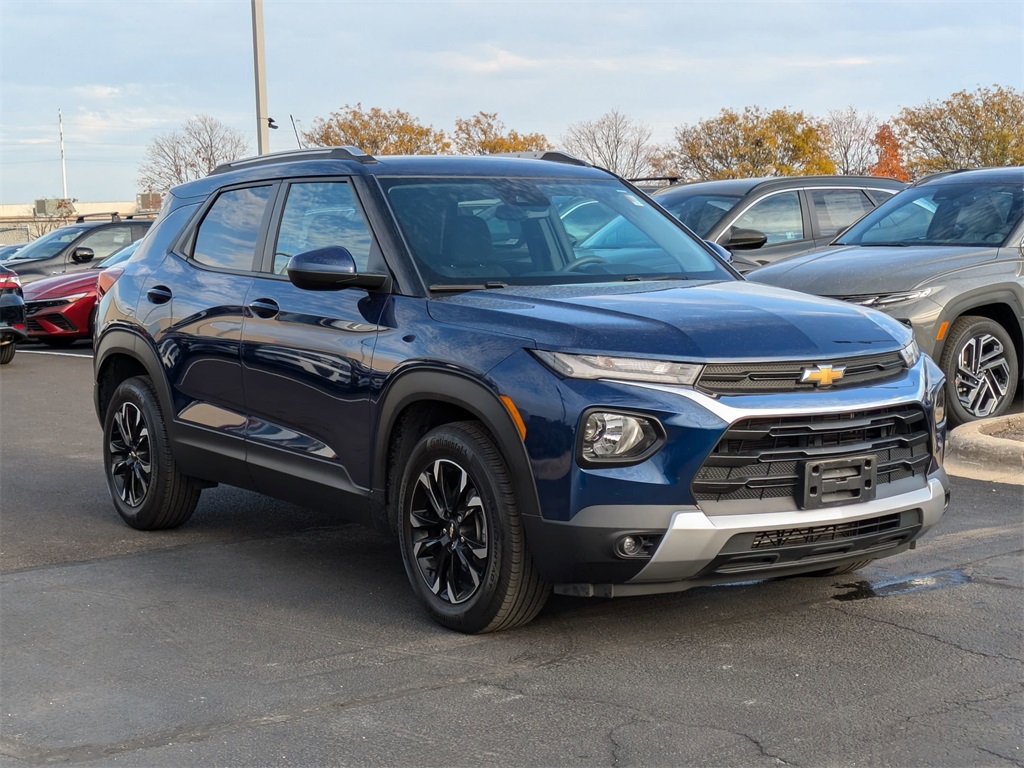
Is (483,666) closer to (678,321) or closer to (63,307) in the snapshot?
(678,321)

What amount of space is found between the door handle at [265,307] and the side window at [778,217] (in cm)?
703

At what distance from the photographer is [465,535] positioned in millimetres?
4926

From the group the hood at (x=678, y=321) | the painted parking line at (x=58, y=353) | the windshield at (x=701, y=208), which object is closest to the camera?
the hood at (x=678, y=321)

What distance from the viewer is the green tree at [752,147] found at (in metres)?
43.0

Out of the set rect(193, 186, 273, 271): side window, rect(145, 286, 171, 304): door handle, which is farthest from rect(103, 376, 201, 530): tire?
rect(193, 186, 273, 271): side window

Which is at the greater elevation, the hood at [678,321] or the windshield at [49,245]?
the hood at [678,321]

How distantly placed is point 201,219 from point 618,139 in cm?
4165

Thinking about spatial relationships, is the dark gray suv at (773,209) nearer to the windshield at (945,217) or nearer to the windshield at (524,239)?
the windshield at (945,217)

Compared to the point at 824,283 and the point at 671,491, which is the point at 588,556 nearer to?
the point at 671,491

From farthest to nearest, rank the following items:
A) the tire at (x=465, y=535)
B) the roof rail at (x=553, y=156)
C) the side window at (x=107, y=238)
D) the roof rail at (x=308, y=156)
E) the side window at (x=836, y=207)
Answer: the side window at (x=107, y=238) < the side window at (x=836, y=207) < the roof rail at (x=553, y=156) < the roof rail at (x=308, y=156) < the tire at (x=465, y=535)

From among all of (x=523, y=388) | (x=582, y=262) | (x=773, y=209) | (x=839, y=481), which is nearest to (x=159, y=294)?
(x=582, y=262)

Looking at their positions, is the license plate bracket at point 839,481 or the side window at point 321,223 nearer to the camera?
the license plate bracket at point 839,481

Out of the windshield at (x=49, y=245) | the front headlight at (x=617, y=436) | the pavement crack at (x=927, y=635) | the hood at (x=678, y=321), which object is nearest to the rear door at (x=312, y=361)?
the hood at (x=678, y=321)

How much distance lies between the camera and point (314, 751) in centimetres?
392
